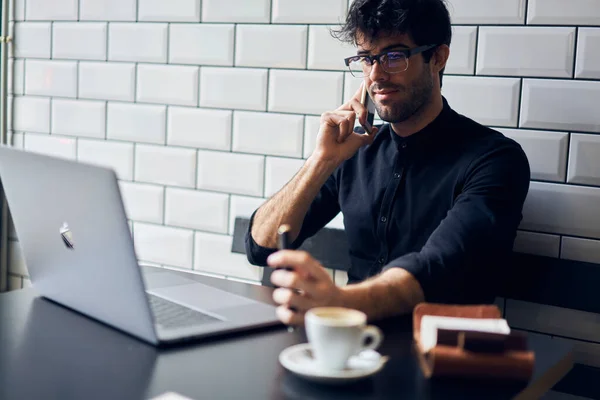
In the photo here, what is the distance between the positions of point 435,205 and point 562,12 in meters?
0.57

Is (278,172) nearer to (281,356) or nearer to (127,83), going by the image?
(127,83)

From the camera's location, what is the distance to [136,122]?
100 inches

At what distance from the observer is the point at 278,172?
2.27 m

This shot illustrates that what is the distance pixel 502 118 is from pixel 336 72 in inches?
20.1

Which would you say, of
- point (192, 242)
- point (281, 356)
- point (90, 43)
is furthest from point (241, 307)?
point (90, 43)

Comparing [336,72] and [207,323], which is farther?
[336,72]

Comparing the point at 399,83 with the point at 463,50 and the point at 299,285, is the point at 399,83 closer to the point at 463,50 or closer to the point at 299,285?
the point at 463,50

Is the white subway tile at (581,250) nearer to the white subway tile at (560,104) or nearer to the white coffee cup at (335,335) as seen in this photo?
the white subway tile at (560,104)

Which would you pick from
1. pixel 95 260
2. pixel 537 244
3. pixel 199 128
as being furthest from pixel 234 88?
pixel 95 260

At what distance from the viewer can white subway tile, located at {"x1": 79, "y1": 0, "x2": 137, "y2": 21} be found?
8.27 ft

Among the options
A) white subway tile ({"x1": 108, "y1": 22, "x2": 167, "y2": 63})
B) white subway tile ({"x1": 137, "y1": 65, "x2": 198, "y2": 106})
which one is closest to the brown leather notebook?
white subway tile ({"x1": 137, "y1": 65, "x2": 198, "y2": 106})

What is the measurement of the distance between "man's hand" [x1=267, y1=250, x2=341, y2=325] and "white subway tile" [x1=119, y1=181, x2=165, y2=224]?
149cm

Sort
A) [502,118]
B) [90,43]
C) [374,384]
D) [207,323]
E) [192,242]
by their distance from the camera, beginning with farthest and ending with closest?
[90,43], [192,242], [502,118], [207,323], [374,384]

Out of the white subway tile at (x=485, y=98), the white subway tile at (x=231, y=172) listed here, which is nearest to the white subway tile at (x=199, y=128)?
the white subway tile at (x=231, y=172)
